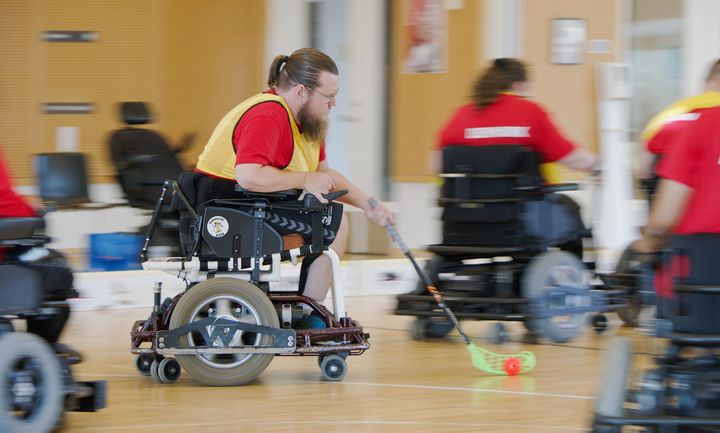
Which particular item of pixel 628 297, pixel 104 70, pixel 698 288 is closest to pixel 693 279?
pixel 698 288

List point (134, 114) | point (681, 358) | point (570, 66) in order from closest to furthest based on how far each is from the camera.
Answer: point (681, 358) < point (134, 114) < point (570, 66)

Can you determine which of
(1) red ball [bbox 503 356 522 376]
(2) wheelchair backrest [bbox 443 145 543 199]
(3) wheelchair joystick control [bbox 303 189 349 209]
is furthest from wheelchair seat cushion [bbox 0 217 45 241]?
(2) wheelchair backrest [bbox 443 145 543 199]

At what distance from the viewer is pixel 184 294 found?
4.15 m

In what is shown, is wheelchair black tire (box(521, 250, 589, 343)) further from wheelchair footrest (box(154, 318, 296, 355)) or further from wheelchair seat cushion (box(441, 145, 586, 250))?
wheelchair footrest (box(154, 318, 296, 355))

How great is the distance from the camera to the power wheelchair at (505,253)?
5082mm

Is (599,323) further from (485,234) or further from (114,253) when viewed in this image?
(114,253)

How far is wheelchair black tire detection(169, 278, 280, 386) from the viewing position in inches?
162

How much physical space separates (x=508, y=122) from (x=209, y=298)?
157cm

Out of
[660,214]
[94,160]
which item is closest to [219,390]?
[660,214]

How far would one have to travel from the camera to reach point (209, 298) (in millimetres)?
4137

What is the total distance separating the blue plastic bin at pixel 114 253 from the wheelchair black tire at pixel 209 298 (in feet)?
9.02

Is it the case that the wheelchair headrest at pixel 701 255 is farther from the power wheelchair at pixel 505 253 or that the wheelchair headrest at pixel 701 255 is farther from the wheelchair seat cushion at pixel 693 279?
the power wheelchair at pixel 505 253

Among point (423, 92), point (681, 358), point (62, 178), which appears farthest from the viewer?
point (423, 92)

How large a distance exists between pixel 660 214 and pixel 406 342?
97.2 inches
